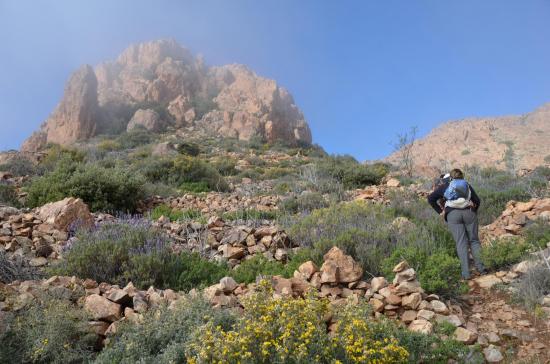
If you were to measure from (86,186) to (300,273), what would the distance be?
19.9 ft

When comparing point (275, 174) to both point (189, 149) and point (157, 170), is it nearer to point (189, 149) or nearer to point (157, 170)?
point (157, 170)

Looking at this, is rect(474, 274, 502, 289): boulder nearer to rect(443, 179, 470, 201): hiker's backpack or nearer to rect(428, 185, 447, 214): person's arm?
rect(443, 179, 470, 201): hiker's backpack

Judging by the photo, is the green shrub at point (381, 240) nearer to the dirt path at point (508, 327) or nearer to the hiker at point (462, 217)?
the hiker at point (462, 217)

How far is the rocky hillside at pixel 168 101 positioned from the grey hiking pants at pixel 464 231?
35.9 m

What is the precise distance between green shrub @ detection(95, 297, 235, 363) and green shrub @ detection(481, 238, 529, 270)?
3618mm

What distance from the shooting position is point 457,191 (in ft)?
19.7

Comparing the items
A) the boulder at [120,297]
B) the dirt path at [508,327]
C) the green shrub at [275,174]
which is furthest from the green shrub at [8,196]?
the green shrub at [275,174]

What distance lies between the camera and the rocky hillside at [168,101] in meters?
42.5

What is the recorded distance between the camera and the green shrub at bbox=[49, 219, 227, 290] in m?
4.61

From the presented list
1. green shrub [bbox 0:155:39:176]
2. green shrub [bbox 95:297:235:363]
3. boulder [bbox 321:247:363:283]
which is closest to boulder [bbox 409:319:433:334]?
boulder [bbox 321:247:363:283]

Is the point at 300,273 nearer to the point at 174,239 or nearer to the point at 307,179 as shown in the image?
the point at 174,239

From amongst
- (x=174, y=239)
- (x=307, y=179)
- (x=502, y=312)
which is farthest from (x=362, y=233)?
(x=307, y=179)

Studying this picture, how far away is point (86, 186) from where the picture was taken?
8.70 metres

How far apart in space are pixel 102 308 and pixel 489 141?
49736mm
